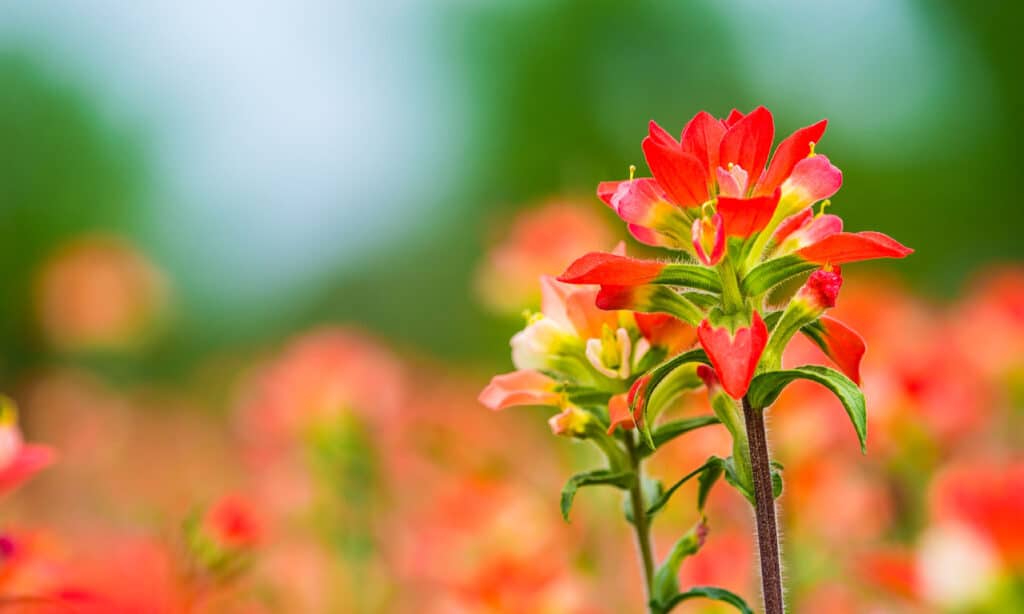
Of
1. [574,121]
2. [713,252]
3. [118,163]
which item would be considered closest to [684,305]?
[713,252]

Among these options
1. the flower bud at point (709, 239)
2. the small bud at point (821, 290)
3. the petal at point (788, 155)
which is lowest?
the small bud at point (821, 290)

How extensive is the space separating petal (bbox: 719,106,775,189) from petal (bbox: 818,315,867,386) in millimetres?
97

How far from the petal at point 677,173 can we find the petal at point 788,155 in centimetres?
4

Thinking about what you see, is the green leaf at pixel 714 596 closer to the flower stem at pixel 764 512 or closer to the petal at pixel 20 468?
the flower stem at pixel 764 512

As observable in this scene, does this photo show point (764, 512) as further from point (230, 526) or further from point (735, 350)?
point (230, 526)

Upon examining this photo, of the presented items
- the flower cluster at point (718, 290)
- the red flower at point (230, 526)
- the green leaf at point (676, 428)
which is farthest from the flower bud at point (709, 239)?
the red flower at point (230, 526)

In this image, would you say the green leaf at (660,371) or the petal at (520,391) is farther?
the petal at (520,391)

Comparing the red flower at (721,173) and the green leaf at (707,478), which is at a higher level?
the red flower at (721,173)

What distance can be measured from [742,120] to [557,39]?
1318 cm

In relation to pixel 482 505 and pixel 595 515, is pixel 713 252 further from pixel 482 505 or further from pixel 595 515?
pixel 595 515

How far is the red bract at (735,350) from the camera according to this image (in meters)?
0.51

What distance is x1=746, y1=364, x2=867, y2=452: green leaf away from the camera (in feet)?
1.74

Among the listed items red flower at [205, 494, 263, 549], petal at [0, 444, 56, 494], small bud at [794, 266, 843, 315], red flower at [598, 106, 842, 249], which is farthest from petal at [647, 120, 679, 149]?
red flower at [205, 494, 263, 549]

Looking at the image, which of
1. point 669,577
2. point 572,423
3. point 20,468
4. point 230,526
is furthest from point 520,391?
point 230,526
